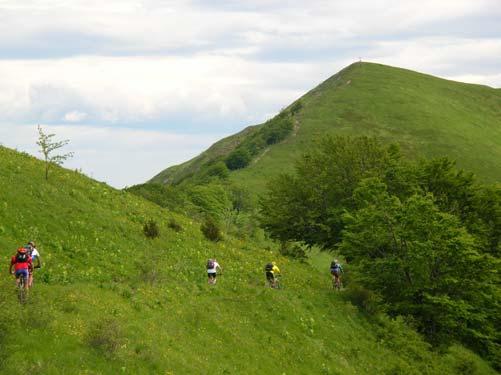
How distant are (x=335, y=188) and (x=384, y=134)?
97754 millimetres

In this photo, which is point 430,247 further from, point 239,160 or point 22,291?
point 239,160

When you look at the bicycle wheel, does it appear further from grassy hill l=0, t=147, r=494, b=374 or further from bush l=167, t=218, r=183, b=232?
bush l=167, t=218, r=183, b=232

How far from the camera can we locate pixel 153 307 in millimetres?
28016

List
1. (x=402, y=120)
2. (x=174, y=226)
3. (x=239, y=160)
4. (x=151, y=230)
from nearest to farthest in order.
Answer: (x=151, y=230)
(x=174, y=226)
(x=239, y=160)
(x=402, y=120)

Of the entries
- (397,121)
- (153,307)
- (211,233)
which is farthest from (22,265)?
(397,121)

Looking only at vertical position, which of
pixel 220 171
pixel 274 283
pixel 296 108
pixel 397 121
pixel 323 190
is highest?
pixel 296 108

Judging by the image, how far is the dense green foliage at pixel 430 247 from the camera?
38.1 m

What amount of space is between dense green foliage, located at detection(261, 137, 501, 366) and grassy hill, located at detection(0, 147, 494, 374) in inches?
78.9

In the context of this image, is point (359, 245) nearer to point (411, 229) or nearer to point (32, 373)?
point (411, 229)

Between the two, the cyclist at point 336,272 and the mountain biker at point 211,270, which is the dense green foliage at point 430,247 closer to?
the cyclist at point 336,272

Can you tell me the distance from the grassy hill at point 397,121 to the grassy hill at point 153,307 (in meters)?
80.3

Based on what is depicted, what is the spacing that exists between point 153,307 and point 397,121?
139 m

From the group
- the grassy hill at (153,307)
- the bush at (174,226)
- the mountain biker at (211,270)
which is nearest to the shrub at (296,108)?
the grassy hill at (153,307)

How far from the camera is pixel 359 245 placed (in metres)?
42.7
